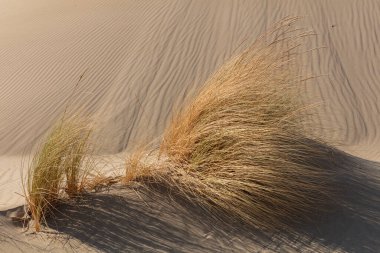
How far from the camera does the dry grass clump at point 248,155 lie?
4535mm

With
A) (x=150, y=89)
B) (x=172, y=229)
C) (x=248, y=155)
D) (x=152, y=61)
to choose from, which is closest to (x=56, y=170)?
(x=172, y=229)

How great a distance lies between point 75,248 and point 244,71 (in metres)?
2.28

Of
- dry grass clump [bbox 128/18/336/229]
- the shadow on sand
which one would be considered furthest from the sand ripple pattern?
the shadow on sand

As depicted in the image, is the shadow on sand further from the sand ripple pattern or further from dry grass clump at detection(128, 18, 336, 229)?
the sand ripple pattern

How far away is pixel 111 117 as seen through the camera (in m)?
8.41

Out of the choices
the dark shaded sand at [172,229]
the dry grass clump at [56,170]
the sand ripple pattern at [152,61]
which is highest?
the sand ripple pattern at [152,61]

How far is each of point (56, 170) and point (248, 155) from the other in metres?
1.46

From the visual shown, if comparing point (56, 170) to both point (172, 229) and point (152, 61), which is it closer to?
point (172, 229)

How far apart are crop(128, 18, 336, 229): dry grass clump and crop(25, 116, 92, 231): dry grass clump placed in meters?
0.65

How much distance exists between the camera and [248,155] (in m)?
4.64

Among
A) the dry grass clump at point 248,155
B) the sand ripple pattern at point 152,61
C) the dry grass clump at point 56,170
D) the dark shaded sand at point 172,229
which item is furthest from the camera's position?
the sand ripple pattern at point 152,61

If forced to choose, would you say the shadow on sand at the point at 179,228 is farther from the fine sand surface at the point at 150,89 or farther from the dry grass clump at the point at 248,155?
the dry grass clump at the point at 248,155

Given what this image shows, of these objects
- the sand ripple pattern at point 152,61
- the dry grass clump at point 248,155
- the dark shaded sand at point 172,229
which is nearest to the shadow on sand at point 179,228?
the dark shaded sand at point 172,229

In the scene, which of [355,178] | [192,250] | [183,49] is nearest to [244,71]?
[355,178]
